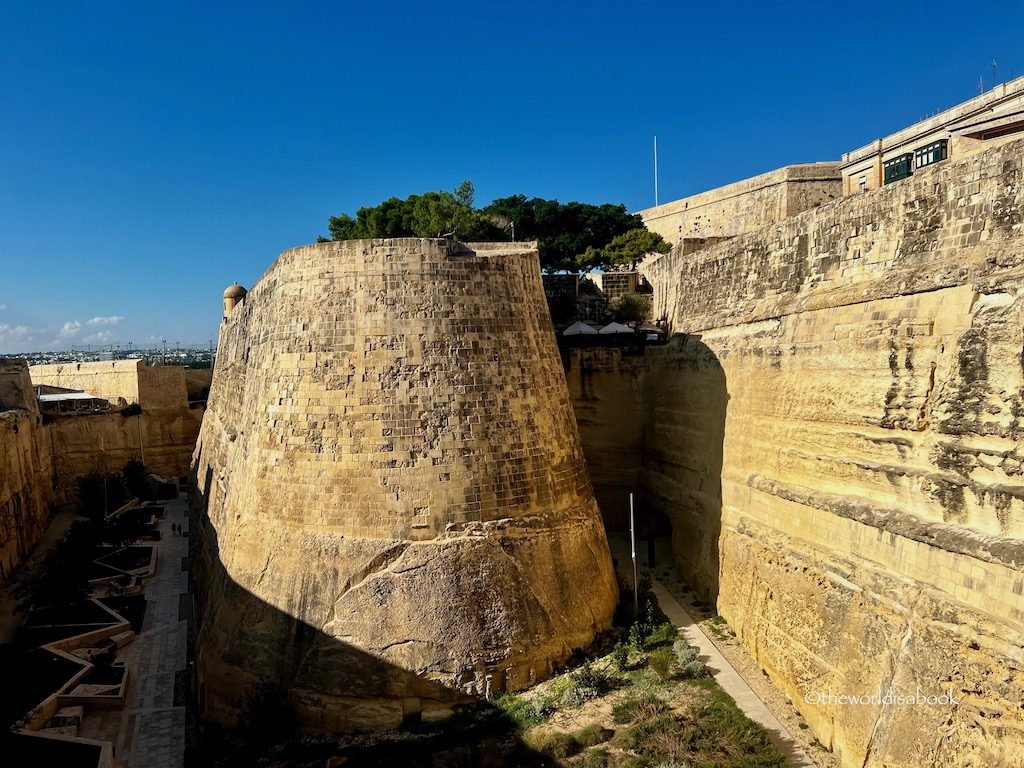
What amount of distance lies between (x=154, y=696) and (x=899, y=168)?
16223mm

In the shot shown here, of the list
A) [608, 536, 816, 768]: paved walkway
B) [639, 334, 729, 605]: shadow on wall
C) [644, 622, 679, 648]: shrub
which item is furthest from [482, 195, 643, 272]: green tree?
[644, 622, 679, 648]: shrub

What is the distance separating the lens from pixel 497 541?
380 inches

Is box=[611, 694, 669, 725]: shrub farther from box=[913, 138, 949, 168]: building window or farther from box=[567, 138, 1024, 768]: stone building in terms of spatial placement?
box=[913, 138, 949, 168]: building window

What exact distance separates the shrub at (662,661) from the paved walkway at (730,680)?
0.57m

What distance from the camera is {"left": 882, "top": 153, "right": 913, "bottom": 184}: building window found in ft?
39.1

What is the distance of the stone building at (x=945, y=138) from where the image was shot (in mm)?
11195

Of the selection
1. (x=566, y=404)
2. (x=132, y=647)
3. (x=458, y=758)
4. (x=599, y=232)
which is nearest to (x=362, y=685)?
(x=458, y=758)

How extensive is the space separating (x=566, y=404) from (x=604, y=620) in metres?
3.59

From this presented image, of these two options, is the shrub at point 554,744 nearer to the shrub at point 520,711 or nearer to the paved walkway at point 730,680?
the shrub at point 520,711

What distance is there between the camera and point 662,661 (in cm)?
1005

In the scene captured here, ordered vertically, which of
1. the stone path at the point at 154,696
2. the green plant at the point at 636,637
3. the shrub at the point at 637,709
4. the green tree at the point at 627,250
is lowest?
the stone path at the point at 154,696

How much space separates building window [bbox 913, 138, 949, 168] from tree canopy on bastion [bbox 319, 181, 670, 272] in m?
13.5

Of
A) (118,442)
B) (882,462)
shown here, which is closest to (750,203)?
(882,462)

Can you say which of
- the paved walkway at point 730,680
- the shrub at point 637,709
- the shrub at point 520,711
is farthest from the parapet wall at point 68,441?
the paved walkway at point 730,680
